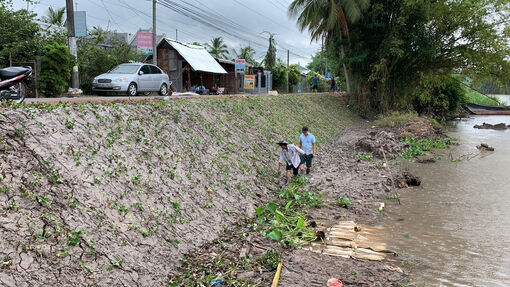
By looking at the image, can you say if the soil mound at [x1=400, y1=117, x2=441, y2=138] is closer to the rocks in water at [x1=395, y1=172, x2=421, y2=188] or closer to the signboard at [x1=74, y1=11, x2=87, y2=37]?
the rocks in water at [x1=395, y1=172, x2=421, y2=188]

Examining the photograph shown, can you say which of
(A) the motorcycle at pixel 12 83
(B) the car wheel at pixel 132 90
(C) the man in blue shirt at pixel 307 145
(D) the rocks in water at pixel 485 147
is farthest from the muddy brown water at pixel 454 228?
(B) the car wheel at pixel 132 90

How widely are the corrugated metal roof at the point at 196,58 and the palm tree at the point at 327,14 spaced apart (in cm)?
731

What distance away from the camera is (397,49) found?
2714 cm

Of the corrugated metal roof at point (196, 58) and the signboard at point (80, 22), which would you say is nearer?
the signboard at point (80, 22)

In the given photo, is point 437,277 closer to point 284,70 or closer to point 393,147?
point 393,147

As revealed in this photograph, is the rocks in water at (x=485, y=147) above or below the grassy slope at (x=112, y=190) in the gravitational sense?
below

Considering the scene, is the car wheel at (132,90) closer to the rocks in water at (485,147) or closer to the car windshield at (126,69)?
the car windshield at (126,69)

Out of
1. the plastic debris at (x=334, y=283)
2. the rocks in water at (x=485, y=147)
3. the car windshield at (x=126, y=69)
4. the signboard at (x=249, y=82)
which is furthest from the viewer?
the signboard at (x=249, y=82)

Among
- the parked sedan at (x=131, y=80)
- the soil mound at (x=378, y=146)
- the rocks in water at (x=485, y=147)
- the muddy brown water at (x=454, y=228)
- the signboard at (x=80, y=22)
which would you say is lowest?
the muddy brown water at (x=454, y=228)

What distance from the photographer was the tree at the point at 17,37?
1691cm

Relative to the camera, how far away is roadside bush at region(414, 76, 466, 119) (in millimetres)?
30047

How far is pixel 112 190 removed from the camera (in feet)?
18.3

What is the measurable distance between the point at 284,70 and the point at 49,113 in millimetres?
39995

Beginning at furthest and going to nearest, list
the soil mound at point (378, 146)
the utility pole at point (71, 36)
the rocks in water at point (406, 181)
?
the soil mound at point (378, 146)
the utility pole at point (71, 36)
the rocks in water at point (406, 181)
